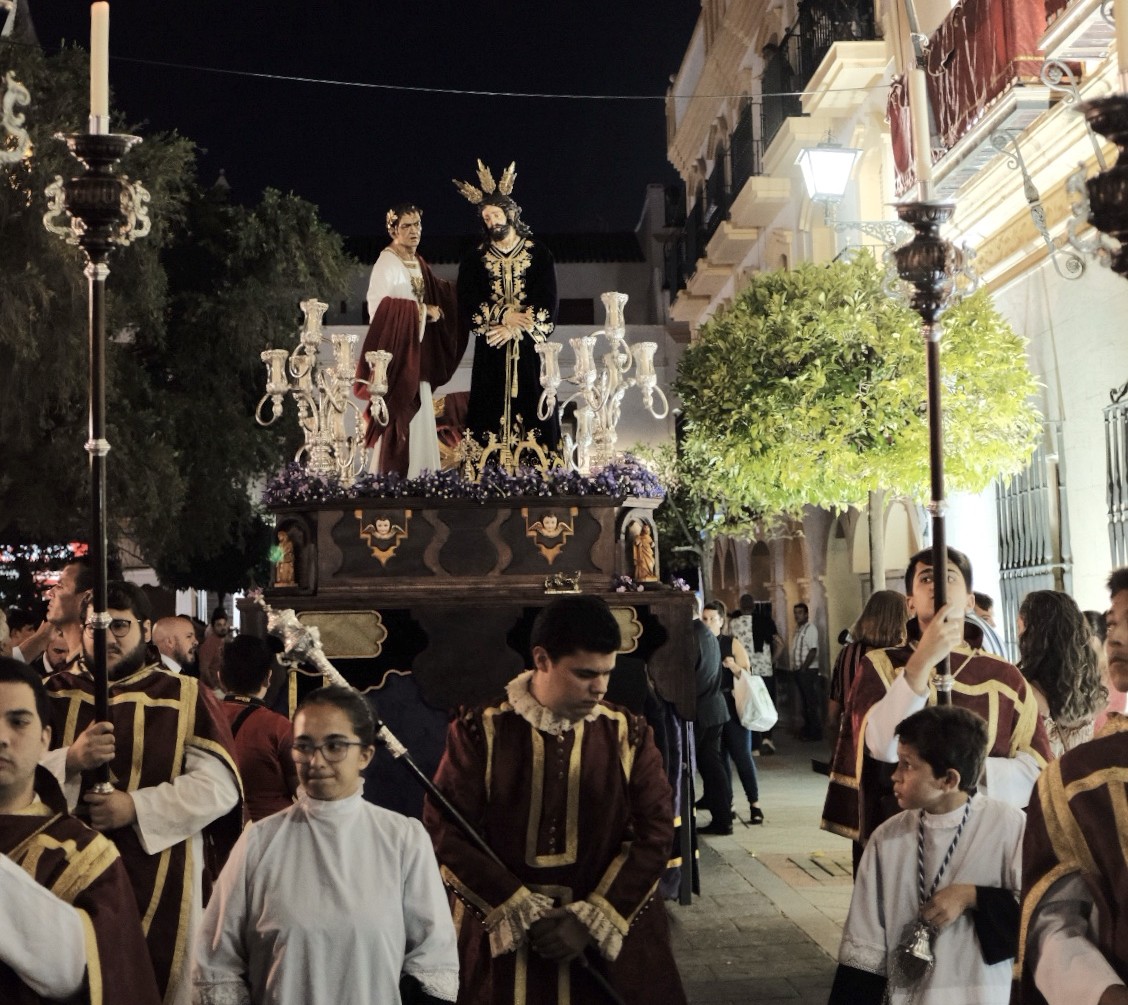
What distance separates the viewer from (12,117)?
4.77 meters

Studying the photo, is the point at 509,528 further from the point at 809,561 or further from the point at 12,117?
the point at 809,561

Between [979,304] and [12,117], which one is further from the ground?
[979,304]

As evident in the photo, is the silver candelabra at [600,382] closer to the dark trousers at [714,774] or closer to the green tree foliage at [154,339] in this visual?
the dark trousers at [714,774]

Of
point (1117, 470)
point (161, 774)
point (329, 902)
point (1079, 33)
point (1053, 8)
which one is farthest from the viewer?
point (1117, 470)

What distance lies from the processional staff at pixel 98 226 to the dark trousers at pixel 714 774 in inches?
301

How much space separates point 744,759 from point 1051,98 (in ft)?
18.1

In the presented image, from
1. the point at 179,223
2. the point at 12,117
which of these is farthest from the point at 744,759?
the point at 179,223

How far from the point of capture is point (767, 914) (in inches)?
356

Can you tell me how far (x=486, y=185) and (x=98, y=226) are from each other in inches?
250

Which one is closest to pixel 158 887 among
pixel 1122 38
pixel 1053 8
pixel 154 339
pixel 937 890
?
pixel 937 890

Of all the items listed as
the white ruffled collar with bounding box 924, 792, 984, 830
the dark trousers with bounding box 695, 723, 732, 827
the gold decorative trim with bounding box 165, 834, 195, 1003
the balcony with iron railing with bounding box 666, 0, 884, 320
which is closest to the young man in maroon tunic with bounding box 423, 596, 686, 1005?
the white ruffled collar with bounding box 924, 792, 984, 830

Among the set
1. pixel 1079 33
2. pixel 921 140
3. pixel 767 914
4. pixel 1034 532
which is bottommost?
pixel 767 914

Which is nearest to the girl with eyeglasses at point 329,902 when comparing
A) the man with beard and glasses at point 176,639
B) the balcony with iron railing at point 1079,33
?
the man with beard and glasses at point 176,639

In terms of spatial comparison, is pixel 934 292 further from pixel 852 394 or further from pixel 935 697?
pixel 852 394
